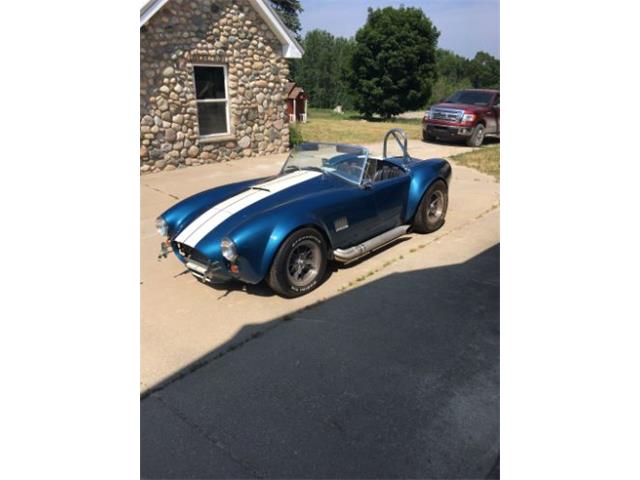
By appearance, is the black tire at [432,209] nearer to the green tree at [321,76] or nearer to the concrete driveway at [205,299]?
the concrete driveway at [205,299]

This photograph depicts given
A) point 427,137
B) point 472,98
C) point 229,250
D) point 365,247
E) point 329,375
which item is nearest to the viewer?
point 329,375

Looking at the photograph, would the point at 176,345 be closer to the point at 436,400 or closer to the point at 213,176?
the point at 436,400

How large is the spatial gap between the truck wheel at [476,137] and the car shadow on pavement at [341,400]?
11659 millimetres

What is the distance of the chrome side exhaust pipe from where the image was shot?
4.39m

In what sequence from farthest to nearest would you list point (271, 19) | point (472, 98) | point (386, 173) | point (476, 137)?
point (472, 98) → point (476, 137) → point (271, 19) → point (386, 173)

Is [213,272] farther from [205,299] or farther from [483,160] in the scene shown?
[483,160]

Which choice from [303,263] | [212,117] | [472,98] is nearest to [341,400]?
[303,263]

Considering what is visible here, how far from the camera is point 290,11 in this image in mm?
36344

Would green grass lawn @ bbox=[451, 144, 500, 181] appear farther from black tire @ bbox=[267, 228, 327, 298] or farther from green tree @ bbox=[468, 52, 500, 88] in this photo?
green tree @ bbox=[468, 52, 500, 88]

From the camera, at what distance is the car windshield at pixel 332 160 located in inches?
190

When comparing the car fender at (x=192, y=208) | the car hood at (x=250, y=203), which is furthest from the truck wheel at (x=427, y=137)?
the car fender at (x=192, y=208)

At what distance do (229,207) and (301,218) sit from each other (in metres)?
0.76

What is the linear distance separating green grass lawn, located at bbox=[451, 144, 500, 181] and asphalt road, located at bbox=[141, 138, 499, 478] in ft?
20.3

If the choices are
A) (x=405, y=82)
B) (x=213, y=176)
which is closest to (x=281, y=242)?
(x=213, y=176)
